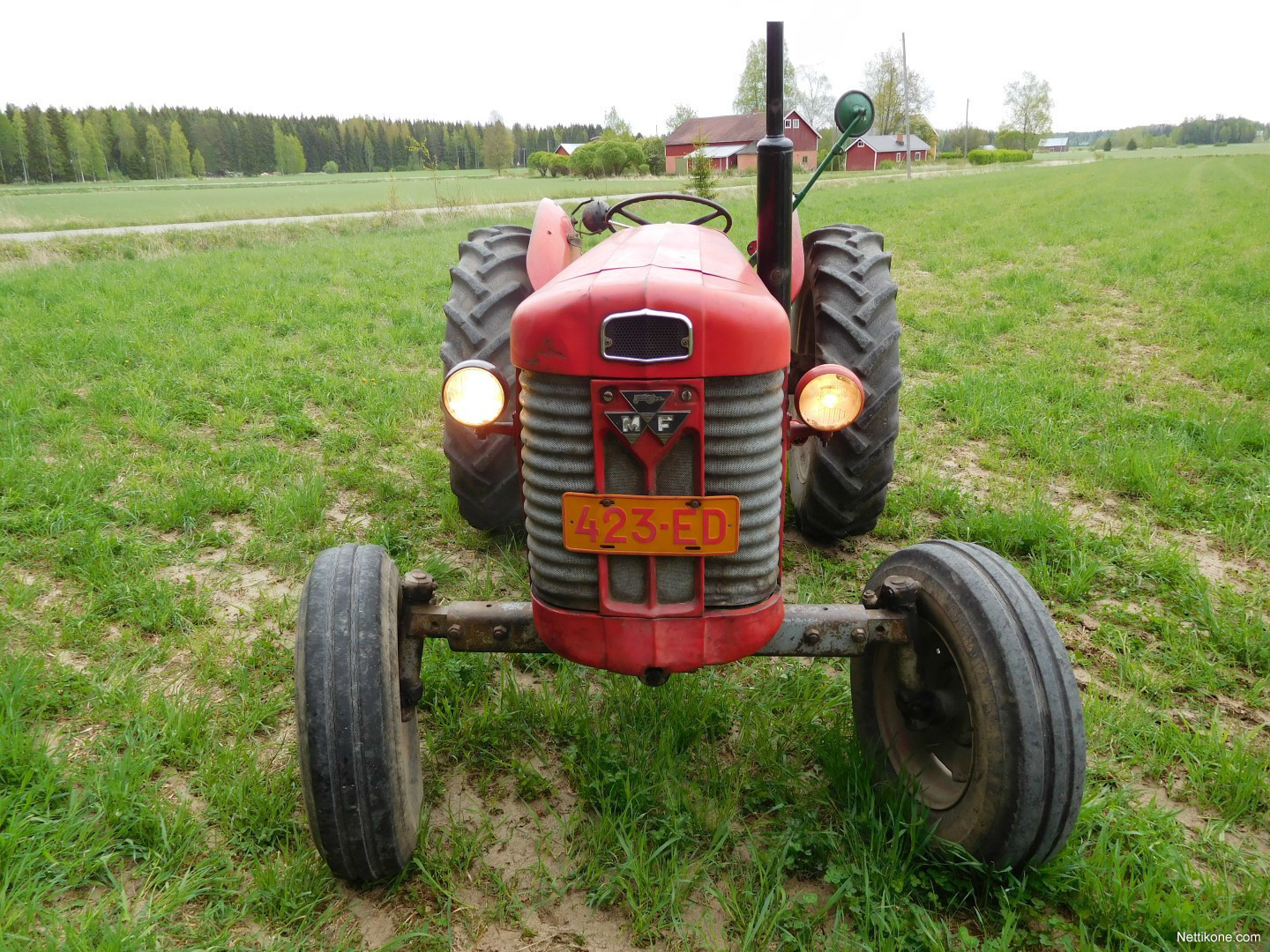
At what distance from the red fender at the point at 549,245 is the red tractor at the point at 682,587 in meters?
0.82

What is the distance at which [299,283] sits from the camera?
9.52 metres

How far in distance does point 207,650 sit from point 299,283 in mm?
7446

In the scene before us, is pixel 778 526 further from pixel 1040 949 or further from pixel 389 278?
pixel 389 278

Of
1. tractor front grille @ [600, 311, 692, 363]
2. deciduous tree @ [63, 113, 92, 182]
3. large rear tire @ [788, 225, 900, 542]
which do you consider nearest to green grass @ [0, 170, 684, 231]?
large rear tire @ [788, 225, 900, 542]

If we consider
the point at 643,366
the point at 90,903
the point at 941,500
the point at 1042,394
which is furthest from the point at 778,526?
the point at 1042,394

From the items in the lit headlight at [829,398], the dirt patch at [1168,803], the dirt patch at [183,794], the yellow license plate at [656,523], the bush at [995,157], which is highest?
the bush at [995,157]

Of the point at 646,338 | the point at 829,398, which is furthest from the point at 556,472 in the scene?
the point at 829,398

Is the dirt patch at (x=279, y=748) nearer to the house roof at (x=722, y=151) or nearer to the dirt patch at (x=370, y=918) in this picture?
the dirt patch at (x=370, y=918)

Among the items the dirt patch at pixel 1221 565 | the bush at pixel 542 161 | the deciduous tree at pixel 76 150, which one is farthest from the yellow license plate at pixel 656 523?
the deciduous tree at pixel 76 150

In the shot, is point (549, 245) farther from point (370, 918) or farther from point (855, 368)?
point (370, 918)

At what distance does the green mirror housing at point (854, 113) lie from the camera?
2.20 meters

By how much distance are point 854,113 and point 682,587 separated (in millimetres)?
1310

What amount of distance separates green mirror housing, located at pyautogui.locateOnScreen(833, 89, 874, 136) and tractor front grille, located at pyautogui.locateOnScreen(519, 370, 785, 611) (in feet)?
2.51

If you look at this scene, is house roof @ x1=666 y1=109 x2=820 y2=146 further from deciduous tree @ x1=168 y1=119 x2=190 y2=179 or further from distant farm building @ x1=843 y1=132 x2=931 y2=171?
deciduous tree @ x1=168 y1=119 x2=190 y2=179
